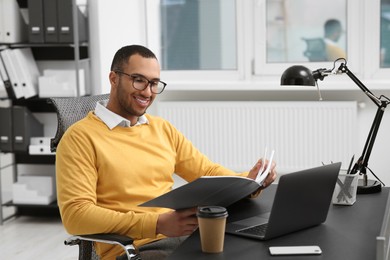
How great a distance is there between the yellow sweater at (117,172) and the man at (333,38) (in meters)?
2.39

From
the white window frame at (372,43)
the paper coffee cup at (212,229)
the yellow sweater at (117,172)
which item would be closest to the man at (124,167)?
the yellow sweater at (117,172)

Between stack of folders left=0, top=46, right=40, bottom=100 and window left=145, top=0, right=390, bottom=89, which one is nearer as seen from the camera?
stack of folders left=0, top=46, right=40, bottom=100

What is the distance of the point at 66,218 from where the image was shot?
2.07m

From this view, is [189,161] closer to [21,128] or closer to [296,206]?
[296,206]

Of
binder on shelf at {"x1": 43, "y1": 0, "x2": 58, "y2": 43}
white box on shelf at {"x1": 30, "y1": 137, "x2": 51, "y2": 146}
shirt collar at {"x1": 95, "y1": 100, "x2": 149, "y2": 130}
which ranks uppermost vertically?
binder on shelf at {"x1": 43, "y1": 0, "x2": 58, "y2": 43}

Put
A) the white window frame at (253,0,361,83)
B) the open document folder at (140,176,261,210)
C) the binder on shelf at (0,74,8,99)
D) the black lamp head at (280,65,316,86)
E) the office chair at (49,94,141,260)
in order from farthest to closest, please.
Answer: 1. the binder on shelf at (0,74,8,99)
2. the white window frame at (253,0,361,83)
3. the black lamp head at (280,65,316,86)
4. the office chair at (49,94,141,260)
5. the open document folder at (140,176,261,210)

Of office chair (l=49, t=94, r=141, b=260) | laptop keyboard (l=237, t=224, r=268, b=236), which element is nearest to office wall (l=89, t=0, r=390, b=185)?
office chair (l=49, t=94, r=141, b=260)

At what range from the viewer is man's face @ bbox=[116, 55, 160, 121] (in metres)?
2.30

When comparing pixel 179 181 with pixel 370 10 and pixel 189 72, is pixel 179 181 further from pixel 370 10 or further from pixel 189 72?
pixel 370 10

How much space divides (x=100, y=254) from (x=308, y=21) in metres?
2.91

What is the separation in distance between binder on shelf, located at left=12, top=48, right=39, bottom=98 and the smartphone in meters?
2.98

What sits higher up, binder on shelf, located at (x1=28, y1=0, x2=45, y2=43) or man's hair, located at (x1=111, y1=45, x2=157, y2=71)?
binder on shelf, located at (x1=28, y1=0, x2=45, y2=43)

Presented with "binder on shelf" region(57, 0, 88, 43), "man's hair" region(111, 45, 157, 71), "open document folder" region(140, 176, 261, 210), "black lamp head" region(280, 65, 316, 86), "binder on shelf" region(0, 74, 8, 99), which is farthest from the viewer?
"binder on shelf" region(0, 74, 8, 99)

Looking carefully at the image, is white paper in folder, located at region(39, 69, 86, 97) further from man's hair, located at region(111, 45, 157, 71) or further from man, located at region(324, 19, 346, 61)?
man's hair, located at region(111, 45, 157, 71)
